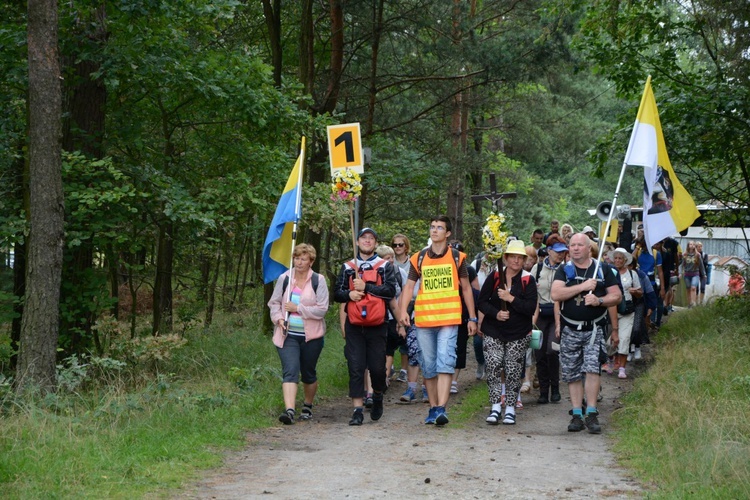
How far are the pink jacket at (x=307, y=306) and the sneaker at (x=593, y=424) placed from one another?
2794 mm

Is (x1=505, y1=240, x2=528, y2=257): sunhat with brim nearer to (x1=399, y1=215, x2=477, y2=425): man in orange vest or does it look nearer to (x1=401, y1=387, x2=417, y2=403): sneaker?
(x1=399, y1=215, x2=477, y2=425): man in orange vest

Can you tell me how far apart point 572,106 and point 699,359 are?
2648cm

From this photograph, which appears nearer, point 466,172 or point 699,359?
point 699,359

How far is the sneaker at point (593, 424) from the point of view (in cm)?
938

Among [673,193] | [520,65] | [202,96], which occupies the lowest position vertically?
[673,193]

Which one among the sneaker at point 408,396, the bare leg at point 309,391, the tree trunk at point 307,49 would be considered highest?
the tree trunk at point 307,49

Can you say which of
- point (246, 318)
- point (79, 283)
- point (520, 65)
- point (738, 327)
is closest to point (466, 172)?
point (520, 65)

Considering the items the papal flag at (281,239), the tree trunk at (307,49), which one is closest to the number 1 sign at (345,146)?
the papal flag at (281,239)

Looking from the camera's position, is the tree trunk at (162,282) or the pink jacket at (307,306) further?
the tree trunk at (162,282)

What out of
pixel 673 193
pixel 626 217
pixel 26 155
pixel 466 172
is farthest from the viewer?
pixel 466 172

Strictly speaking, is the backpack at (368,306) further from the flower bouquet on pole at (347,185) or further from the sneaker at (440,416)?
the sneaker at (440,416)

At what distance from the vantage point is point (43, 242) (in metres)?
9.64

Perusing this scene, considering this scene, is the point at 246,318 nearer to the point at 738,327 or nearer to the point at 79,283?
the point at 79,283

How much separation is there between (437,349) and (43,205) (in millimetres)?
4177
